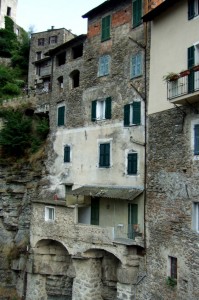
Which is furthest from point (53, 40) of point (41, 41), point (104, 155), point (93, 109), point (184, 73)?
point (184, 73)

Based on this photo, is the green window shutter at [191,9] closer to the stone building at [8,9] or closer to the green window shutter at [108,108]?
the green window shutter at [108,108]

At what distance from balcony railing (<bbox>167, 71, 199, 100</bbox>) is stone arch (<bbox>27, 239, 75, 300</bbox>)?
13801 mm

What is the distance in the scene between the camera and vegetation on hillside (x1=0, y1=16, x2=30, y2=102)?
4300cm

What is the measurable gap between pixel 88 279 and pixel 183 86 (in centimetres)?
1356

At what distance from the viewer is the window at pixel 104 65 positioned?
2583 centimetres

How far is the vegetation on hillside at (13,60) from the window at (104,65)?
1768cm

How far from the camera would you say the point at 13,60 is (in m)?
53.2

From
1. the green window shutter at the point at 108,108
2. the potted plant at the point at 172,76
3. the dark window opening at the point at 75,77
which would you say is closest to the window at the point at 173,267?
the potted plant at the point at 172,76

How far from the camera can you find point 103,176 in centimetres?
2484

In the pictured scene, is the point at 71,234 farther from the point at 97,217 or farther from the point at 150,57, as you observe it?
the point at 150,57

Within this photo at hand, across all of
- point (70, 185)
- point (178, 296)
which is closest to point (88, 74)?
point (70, 185)

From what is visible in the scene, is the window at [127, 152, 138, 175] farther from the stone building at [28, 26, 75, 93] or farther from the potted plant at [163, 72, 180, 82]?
the stone building at [28, 26, 75, 93]

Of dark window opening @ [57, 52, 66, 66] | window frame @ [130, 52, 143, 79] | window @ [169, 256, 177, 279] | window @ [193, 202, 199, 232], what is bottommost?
Result: window @ [169, 256, 177, 279]

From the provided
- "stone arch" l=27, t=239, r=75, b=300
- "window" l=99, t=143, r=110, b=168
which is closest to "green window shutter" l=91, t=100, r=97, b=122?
"window" l=99, t=143, r=110, b=168
